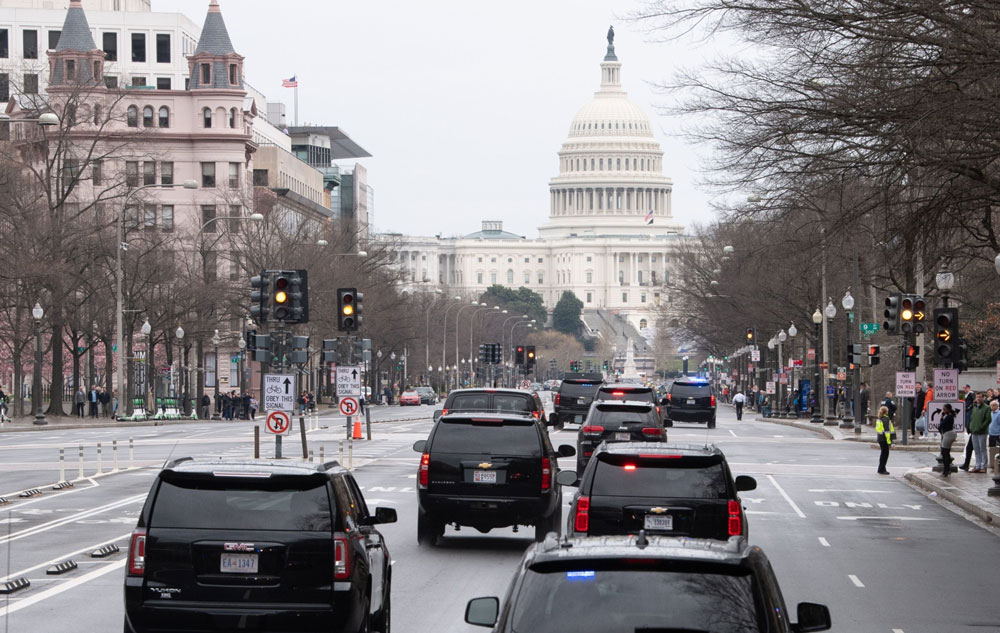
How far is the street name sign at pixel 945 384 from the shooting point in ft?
116

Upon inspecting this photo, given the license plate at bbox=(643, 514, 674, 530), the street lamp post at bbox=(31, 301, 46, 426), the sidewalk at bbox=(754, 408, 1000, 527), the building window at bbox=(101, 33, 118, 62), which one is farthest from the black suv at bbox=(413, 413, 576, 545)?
the building window at bbox=(101, 33, 118, 62)

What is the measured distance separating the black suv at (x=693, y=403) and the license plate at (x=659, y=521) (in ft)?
156

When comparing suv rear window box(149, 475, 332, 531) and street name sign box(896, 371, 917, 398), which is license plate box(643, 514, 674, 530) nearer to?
suv rear window box(149, 475, 332, 531)

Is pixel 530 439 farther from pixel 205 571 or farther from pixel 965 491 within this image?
pixel 965 491

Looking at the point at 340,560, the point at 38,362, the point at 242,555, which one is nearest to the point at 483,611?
the point at 340,560

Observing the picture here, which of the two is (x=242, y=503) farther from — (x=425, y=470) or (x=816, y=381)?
(x=816, y=381)

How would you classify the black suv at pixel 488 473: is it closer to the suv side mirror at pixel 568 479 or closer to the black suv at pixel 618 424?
the suv side mirror at pixel 568 479

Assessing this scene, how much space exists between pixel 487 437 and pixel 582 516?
198 inches

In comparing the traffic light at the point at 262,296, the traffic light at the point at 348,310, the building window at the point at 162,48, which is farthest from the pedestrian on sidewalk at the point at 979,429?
the building window at the point at 162,48

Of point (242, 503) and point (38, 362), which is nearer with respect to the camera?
point (242, 503)

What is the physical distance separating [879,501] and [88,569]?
51.1ft

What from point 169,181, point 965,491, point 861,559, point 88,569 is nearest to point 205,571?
point 88,569

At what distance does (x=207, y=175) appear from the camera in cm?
11212

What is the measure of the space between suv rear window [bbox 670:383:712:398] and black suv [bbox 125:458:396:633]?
5154 cm
